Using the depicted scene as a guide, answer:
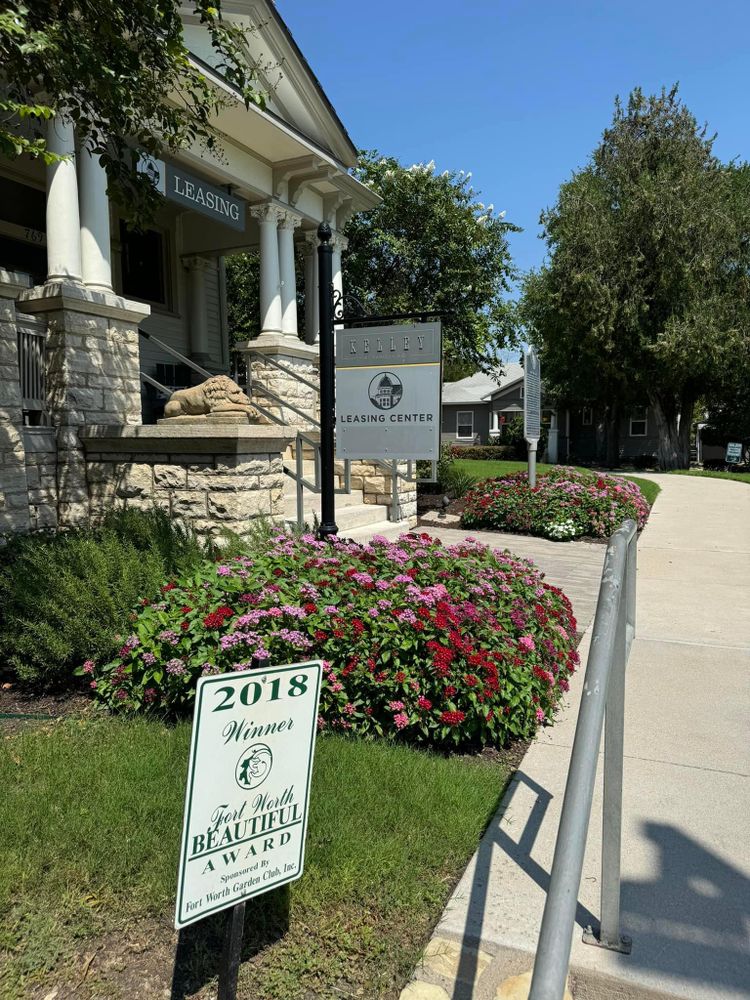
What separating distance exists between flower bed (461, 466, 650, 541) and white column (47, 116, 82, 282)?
6.61 metres

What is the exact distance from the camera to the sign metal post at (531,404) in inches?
Result: 446

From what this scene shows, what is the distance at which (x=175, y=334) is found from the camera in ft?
45.4

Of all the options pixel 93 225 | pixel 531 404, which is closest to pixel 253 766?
pixel 93 225

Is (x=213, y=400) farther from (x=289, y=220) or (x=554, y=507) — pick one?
(x=289, y=220)

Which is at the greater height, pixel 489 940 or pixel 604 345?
pixel 604 345

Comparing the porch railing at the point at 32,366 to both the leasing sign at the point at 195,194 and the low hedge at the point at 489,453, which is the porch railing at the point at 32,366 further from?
the low hedge at the point at 489,453

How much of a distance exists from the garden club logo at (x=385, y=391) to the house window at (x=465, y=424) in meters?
37.1

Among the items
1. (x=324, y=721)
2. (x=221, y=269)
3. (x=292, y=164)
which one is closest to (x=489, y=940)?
(x=324, y=721)

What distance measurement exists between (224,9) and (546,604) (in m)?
9.97

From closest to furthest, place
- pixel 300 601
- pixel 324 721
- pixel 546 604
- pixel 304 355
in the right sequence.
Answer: pixel 324 721 < pixel 300 601 < pixel 546 604 < pixel 304 355

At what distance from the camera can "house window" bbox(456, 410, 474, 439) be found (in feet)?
141

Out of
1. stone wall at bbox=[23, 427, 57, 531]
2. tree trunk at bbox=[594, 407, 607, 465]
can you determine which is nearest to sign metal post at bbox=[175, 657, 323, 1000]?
stone wall at bbox=[23, 427, 57, 531]

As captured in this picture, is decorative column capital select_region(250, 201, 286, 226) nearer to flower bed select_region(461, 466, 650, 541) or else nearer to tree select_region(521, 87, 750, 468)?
flower bed select_region(461, 466, 650, 541)

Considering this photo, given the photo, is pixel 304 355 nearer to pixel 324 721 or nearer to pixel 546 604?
pixel 546 604
